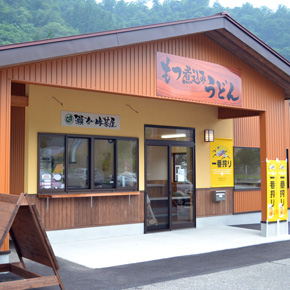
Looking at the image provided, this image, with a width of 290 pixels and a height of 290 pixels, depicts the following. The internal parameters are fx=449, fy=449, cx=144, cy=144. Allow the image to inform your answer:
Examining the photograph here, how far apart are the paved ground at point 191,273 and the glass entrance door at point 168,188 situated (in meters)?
2.93

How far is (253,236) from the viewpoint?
10.7m

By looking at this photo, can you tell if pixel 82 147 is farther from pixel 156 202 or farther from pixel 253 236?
pixel 253 236

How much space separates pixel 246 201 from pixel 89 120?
582 cm

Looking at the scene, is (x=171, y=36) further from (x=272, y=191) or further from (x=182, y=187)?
(x=272, y=191)

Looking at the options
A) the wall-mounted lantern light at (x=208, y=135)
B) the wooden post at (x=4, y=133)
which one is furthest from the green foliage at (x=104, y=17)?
the wooden post at (x=4, y=133)

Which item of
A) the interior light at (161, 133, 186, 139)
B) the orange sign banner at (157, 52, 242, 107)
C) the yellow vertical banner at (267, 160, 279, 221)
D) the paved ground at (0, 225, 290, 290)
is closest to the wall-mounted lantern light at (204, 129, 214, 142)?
the interior light at (161, 133, 186, 139)

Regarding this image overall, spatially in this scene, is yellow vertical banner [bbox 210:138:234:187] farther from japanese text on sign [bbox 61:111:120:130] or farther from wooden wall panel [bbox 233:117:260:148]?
japanese text on sign [bbox 61:111:120:130]

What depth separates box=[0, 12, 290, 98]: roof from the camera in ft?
21.9

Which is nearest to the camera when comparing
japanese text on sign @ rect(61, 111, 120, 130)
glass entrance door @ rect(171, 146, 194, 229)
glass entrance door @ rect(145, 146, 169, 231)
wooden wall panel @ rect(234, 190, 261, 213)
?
japanese text on sign @ rect(61, 111, 120, 130)

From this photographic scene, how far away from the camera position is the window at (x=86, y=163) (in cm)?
949

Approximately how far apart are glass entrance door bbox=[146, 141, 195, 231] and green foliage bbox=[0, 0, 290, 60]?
105ft

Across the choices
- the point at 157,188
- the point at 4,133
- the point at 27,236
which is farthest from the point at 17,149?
the point at 27,236

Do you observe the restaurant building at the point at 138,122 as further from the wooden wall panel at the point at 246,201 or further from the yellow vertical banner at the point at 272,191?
the wooden wall panel at the point at 246,201

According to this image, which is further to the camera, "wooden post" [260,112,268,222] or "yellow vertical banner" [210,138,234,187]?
"yellow vertical banner" [210,138,234,187]
